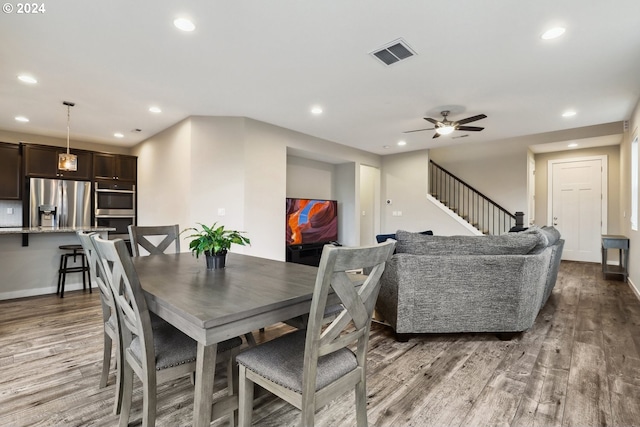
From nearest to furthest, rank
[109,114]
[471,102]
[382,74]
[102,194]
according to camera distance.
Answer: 1. [382,74]
2. [471,102]
3. [109,114]
4. [102,194]

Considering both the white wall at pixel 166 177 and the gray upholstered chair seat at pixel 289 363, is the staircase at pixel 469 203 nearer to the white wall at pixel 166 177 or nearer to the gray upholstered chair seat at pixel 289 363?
the white wall at pixel 166 177

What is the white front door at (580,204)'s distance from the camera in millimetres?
6727

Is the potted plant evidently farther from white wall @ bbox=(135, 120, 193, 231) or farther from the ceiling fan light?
the ceiling fan light

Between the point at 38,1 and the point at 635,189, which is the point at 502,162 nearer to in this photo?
the point at 635,189

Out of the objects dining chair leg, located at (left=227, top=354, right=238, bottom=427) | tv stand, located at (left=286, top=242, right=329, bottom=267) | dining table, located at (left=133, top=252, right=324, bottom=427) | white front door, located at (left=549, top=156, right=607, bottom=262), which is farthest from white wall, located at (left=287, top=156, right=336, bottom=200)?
white front door, located at (left=549, top=156, right=607, bottom=262)

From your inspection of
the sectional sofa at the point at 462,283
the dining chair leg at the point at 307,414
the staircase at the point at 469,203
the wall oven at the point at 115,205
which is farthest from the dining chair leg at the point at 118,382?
the staircase at the point at 469,203

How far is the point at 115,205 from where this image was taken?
6.07 meters

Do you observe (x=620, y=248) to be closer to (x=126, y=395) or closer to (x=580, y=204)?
(x=580, y=204)

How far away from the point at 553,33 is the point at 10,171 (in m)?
7.63

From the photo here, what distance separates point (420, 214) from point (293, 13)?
5660 mm

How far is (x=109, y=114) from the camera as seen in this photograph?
4.54 meters

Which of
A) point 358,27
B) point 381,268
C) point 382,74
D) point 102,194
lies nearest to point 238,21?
point 358,27

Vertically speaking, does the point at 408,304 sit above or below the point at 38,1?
below

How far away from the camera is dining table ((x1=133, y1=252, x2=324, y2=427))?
1.18 meters
